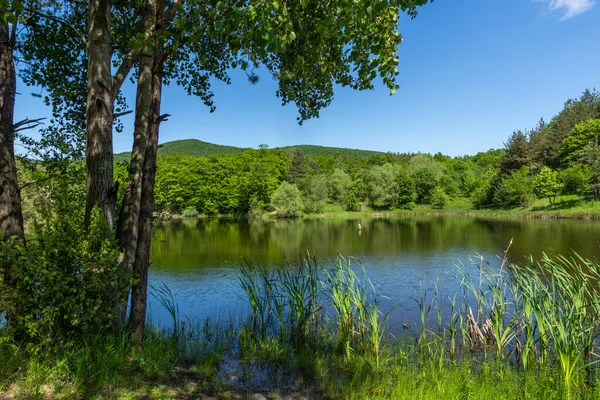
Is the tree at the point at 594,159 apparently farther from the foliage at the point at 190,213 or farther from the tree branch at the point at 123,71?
the foliage at the point at 190,213

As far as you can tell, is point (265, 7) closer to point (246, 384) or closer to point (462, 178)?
point (246, 384)

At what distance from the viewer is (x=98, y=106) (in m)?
4.05

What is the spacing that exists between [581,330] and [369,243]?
21.0 metres

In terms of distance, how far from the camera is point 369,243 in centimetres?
2544

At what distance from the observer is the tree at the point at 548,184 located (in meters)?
46.5

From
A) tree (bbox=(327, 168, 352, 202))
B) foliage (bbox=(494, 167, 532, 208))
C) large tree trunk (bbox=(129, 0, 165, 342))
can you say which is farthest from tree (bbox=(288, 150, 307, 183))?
large tree trunk (bbox=(129, 0, 165, 342))

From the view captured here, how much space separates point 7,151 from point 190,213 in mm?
67944

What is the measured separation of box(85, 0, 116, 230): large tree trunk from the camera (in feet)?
13.1

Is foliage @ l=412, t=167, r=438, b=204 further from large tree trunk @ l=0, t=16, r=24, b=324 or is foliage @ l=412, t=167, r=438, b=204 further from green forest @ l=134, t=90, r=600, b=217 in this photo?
large tree trunk @ l=0, t=16, r=24, b=324

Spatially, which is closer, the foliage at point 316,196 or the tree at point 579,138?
the tree at point 579,138

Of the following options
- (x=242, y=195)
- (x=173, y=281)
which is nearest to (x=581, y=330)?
(x=173, y=281)

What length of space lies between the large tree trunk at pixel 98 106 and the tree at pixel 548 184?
54016 mm

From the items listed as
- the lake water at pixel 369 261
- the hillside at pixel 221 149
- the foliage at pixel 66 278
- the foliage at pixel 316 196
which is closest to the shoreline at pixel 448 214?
the foliage at pixel 316 196

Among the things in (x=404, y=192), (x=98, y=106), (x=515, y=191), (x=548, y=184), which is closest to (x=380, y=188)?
(x=404, y=192)
